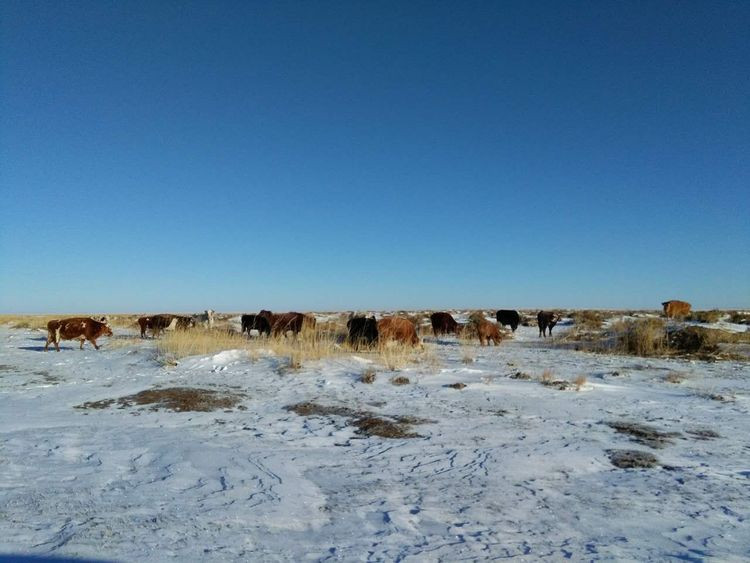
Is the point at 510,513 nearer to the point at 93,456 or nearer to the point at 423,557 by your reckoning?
the point at 423,557

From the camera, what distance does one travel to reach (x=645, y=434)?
5297 mm

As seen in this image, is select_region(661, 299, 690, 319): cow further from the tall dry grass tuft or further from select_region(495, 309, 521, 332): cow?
the tall dry grass tuft

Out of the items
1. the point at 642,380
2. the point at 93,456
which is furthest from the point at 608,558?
the point at 642,380

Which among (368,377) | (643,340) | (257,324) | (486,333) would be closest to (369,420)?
(368,377)

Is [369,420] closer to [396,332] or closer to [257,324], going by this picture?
[396,332]

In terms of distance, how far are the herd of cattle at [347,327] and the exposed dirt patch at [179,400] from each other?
5473mm

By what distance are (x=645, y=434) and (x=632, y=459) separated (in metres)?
1.04

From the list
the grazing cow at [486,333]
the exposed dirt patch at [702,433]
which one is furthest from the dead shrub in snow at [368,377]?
the grazing cow at [486,333]

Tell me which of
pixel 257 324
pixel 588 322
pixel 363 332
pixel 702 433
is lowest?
pixel 702 433

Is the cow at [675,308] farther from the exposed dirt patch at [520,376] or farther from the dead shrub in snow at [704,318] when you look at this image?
the exposed dirt patch at [520,376]

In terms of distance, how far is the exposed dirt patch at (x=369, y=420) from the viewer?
543 cm

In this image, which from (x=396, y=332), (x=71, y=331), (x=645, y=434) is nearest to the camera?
(x=645, y=434)

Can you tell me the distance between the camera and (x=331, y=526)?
312 centimetres

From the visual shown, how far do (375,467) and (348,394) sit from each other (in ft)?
10.7
